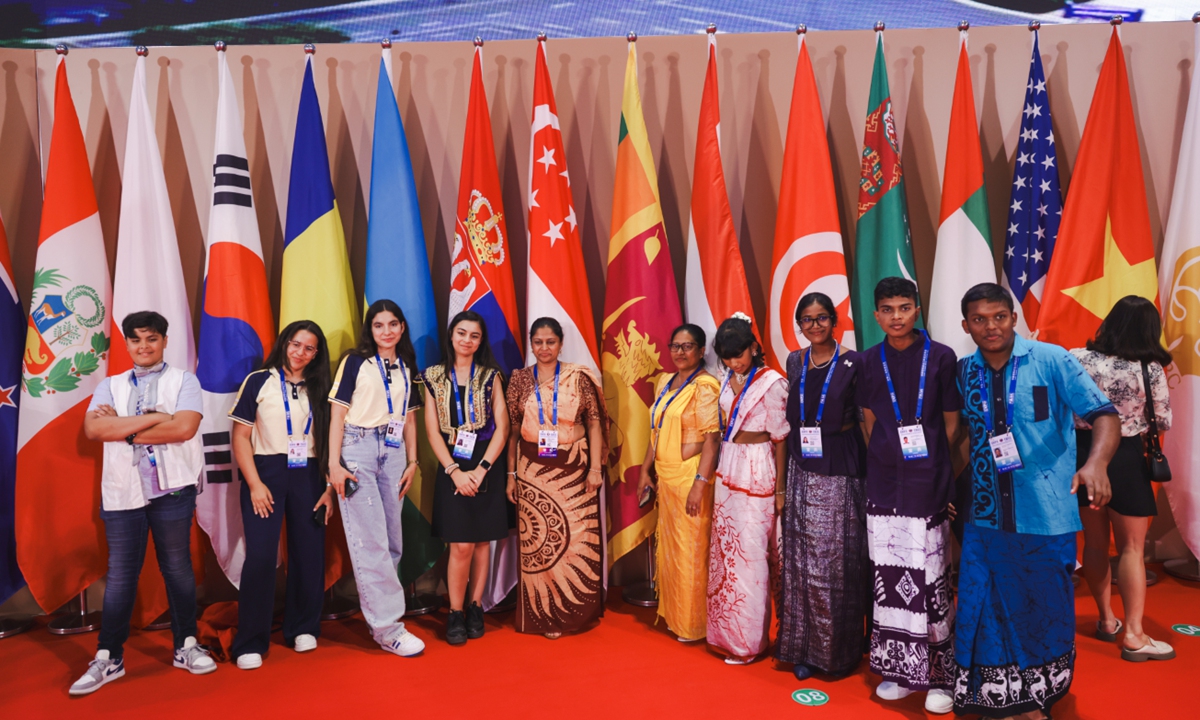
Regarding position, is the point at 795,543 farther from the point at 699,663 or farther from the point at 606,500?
the point at 606,500

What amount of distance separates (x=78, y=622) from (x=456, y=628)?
2076mm

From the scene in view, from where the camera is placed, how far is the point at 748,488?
3.17 metres

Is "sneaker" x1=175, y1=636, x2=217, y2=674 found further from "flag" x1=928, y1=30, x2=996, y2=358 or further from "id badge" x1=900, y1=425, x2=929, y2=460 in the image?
"flag" x1=928, y1=30, x2=996, y2=358

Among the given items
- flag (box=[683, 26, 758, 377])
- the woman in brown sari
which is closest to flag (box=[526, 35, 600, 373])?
the woman in brown sari

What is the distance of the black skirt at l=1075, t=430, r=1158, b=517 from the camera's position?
3203mm

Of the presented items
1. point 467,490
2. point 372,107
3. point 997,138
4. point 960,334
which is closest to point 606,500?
point 467,490

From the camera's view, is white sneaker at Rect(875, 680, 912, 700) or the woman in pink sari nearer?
white sneaker at Rect(875, 680, 912, 700)

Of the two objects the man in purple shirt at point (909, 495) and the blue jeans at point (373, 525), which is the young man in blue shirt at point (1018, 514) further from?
the blue jeans at point (373, 525)

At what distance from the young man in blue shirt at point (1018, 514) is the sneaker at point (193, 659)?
3077mm

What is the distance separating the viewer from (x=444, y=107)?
441 cm

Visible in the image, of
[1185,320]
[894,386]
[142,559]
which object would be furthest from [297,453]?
[1185,320]

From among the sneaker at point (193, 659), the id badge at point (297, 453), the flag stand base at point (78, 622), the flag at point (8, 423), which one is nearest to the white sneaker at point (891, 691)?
the id badge at point (297, 453)

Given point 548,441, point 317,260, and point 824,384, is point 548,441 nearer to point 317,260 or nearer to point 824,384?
point 824,384

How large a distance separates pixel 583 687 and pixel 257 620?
1.54m
